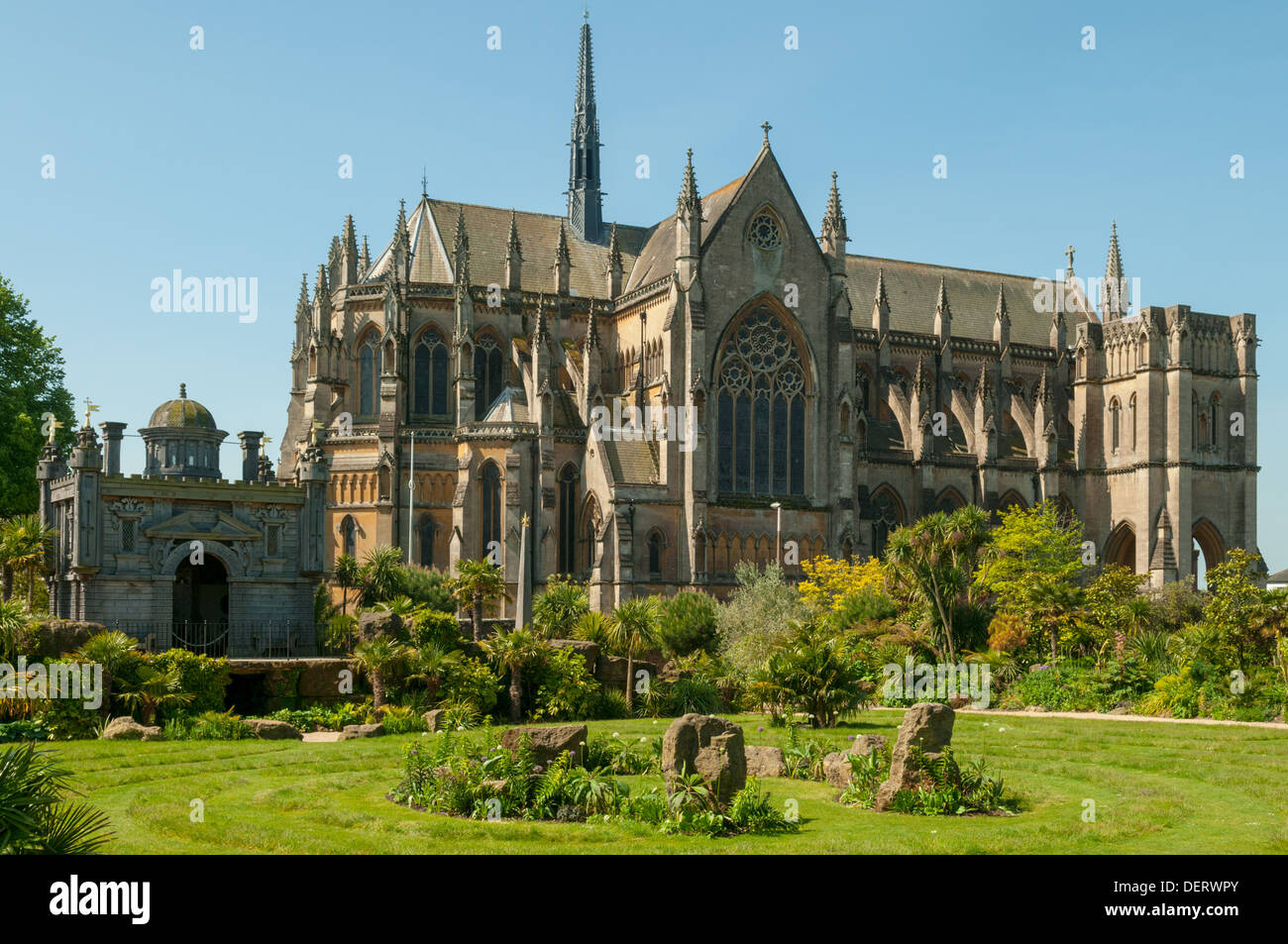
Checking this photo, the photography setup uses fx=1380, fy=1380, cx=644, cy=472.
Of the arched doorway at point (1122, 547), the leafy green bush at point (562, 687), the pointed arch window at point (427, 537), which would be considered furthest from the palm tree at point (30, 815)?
the arched doorway at point (1122, 547)

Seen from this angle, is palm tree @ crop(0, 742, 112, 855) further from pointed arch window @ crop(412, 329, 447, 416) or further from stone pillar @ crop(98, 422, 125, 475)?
pointed arch window @ crop(412, 329, 447, 416)

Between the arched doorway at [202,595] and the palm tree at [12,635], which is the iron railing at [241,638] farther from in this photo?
the palm tree at [12,635]

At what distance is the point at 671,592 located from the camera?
56438 mm

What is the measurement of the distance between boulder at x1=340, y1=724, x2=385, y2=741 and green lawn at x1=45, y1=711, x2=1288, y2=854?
2.14 ft

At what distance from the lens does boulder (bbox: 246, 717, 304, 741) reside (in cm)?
2873

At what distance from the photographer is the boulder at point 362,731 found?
29.2 meters

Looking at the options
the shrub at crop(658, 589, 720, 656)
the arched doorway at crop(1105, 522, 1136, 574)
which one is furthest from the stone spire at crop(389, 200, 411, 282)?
the arched doorway at crop(1105, 522, 1136, 574)

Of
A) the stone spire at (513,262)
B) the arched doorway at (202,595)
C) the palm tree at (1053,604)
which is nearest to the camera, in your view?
the arched doorway at (202,595)

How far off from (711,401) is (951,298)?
2325 cm

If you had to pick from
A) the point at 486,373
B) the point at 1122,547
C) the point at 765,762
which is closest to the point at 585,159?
the point at 486,373

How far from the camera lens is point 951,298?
76.6 m

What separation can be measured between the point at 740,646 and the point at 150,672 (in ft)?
54.9

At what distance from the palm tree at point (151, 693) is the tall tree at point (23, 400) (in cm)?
1818
